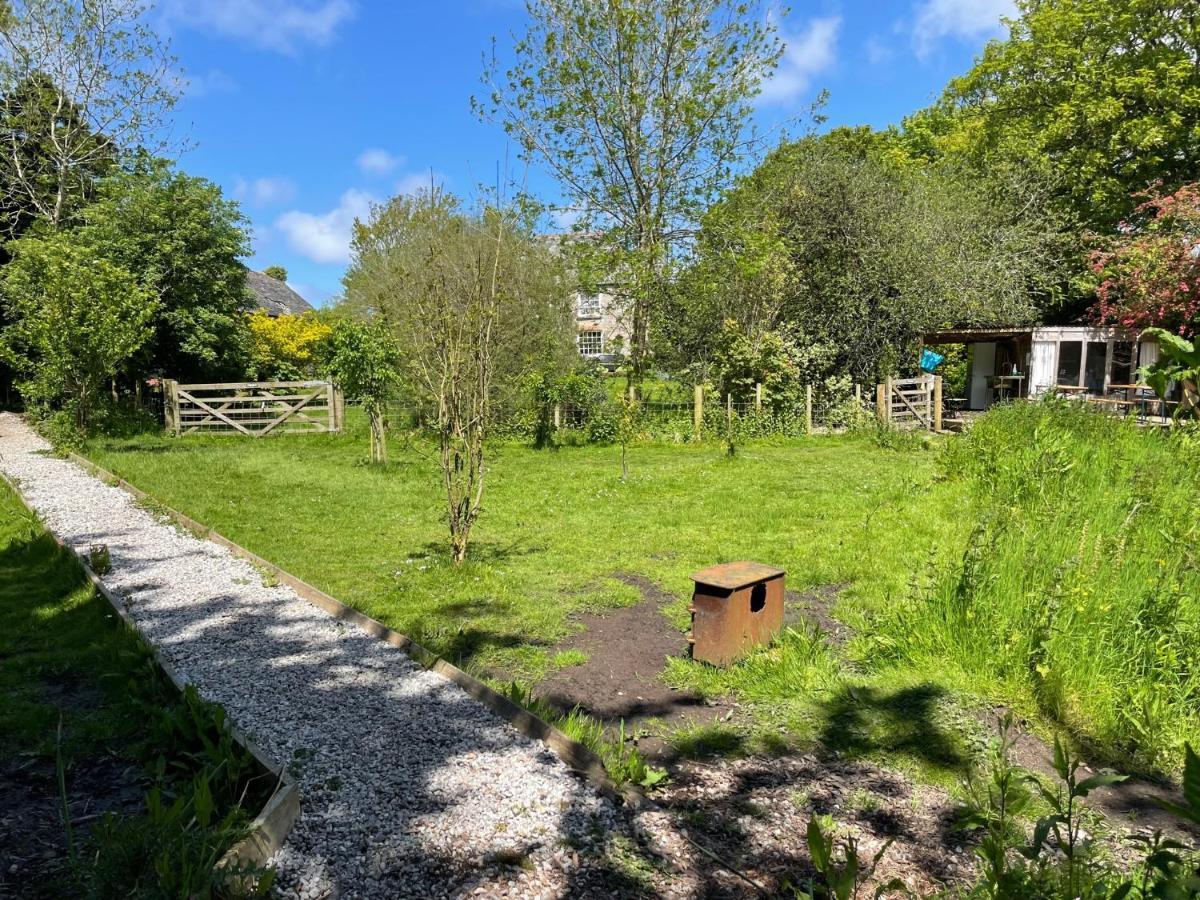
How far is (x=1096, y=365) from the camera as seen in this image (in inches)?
826

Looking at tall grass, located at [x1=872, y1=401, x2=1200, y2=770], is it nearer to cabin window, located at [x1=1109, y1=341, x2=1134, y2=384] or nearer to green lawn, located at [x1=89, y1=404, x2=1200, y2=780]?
green lawn, located at [x1=89, y1=404, x2=1200, y2=780]

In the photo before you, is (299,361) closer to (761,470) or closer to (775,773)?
(761,470)

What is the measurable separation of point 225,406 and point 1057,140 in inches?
1118

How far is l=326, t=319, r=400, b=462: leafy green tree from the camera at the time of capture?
529 inches

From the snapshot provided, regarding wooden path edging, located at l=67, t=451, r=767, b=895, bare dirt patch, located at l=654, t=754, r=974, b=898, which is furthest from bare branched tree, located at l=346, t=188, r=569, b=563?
bare dirt patch, located at l=654, t=754, r=974, b=898

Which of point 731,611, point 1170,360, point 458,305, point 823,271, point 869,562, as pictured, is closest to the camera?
point 1170,360

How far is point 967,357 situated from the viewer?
24.4m

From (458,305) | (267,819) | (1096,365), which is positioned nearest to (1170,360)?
(267,819)

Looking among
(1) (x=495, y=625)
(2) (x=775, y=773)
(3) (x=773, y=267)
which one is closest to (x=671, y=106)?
(3) (x=773, y=267)

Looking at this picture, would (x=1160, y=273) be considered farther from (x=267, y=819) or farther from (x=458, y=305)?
(x=267, y=819)

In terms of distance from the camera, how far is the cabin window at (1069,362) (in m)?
21.0

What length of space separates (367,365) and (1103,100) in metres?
25.3

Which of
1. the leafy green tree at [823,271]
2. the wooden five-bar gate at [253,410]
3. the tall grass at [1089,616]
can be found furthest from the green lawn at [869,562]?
the leafy green tree at [823,271]

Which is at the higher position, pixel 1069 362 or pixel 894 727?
pixel 1069 362
